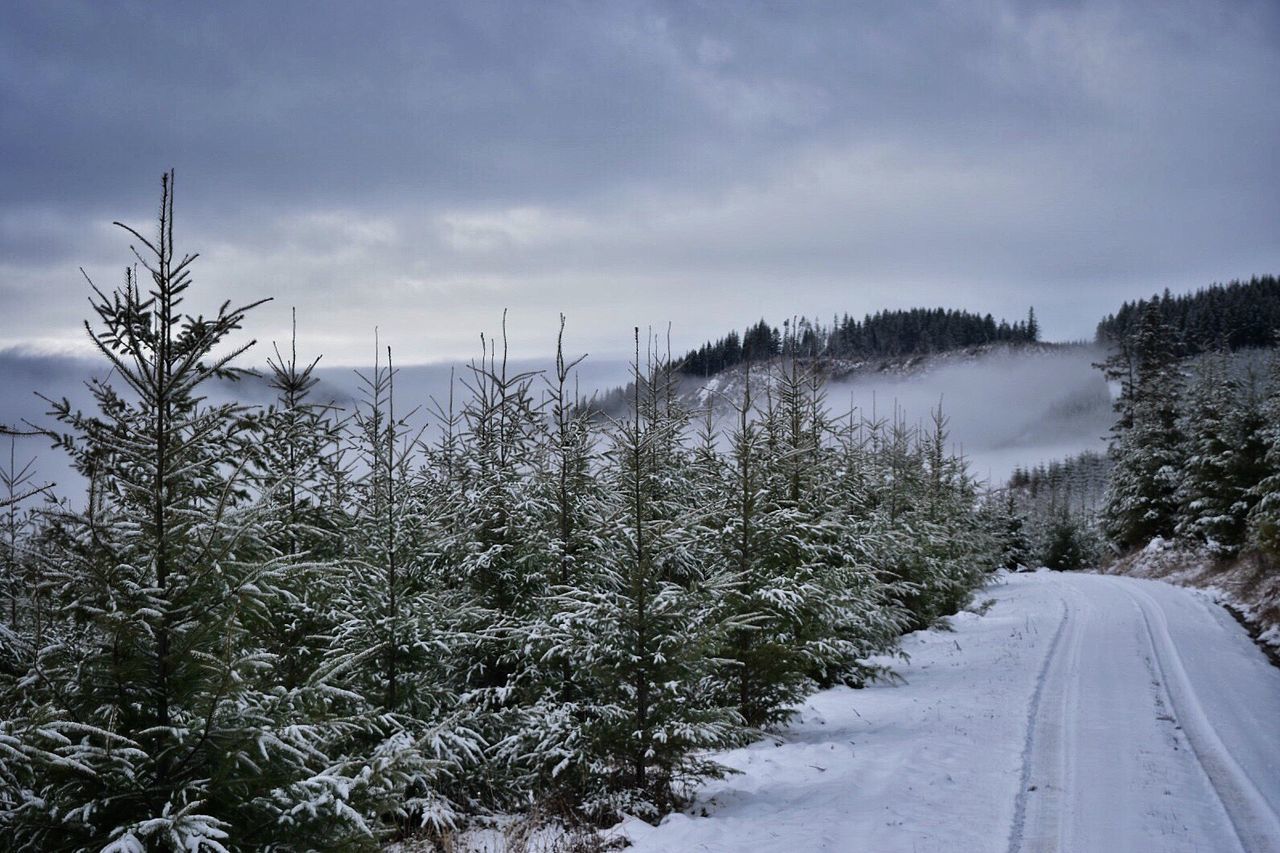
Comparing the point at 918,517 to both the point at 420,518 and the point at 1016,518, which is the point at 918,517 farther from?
the point at 1016,518

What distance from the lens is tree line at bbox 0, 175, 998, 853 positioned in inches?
198

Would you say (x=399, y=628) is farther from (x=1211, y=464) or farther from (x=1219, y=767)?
(x=1211, y=464)

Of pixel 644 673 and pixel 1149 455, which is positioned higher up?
pixel 1149 455

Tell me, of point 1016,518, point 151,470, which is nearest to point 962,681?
point 151,470

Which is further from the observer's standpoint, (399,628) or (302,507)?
(302,507)

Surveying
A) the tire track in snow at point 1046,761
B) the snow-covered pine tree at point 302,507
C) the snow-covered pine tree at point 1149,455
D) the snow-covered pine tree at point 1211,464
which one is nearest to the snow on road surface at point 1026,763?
the tire track in snow at point 1046,761

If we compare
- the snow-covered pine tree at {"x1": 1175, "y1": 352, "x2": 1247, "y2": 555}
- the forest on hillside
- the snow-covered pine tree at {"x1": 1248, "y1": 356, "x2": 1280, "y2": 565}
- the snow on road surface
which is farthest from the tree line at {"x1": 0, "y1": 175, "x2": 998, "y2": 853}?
the snow-covered pine tree at {"x1": 1175, "y1": 352, "x2": 1247, "y2": 555}

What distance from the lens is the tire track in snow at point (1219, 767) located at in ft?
27.1

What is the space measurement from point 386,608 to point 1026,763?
29.6ft

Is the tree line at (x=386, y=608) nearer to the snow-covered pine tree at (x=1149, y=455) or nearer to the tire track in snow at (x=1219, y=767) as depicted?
the tire track in snow at (x=1219, y=767)

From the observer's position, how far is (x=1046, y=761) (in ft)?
34.7

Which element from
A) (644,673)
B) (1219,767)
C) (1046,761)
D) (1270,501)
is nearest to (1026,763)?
(1046,761)

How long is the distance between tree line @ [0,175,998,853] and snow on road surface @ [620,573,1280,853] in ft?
3.31

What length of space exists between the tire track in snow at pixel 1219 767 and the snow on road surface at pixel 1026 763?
0.03 m
